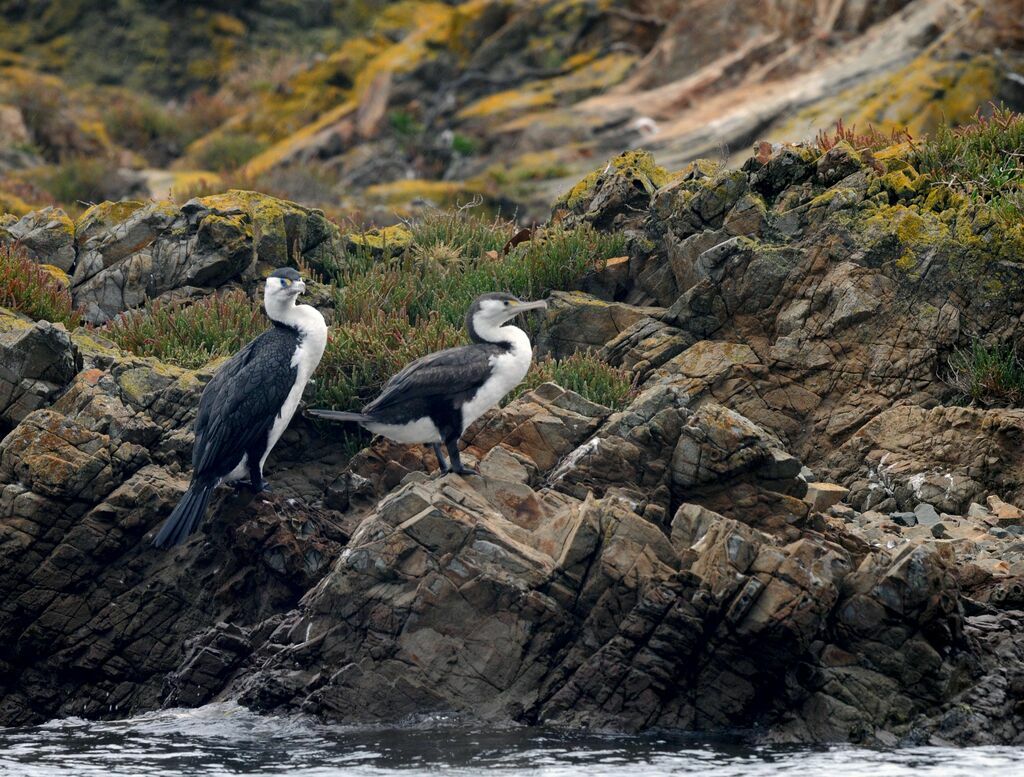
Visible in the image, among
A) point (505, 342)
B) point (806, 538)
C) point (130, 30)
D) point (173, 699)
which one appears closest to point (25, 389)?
point (173, 699)

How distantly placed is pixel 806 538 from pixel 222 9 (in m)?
34.0

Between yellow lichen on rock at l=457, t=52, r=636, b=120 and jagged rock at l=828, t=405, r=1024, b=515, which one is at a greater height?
yellow lichen on rock at l=457, t=52, r=636, b=120

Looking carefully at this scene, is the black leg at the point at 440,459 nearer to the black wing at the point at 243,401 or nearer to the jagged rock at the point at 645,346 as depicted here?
the black wing at the point at 243,401

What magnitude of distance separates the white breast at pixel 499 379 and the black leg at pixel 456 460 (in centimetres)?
17

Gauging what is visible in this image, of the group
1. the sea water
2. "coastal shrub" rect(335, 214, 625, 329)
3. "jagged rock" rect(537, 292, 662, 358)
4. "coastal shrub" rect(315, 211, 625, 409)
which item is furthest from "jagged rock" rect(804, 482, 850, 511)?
"coastal shrub" rect(335, 214, 625, 329)

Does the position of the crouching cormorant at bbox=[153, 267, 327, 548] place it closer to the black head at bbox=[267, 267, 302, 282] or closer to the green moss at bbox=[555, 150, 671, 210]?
the black head at bbox=[267, 267, 302, 282]

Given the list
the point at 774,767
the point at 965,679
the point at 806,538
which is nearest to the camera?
the point at 774,767

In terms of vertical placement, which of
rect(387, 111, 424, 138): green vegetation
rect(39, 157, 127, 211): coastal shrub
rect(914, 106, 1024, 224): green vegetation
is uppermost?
rect(914, 106, 1024, 224): green vegetation

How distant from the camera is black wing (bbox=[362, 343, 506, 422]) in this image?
11539 mm

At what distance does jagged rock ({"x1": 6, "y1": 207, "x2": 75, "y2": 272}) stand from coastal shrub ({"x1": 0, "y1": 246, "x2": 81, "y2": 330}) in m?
1.61

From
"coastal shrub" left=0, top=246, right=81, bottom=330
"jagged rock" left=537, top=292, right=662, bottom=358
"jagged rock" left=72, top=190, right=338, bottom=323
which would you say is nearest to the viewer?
"coastal shrub" left=0, top=246, right=81, bottom=330

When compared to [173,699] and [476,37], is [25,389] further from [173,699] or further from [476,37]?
[476,37]

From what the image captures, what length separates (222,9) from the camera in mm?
40844

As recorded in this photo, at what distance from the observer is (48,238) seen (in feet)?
54.9
